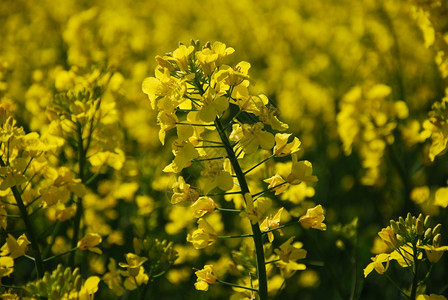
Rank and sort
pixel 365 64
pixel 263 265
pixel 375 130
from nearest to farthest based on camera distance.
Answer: pixel 263 265 < pixel 375 130 < pixel 365 64

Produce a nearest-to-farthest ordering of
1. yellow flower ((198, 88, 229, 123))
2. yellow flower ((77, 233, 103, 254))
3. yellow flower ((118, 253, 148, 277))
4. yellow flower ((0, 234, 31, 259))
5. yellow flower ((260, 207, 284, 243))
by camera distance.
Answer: yellow flower ((198, 88, 229, 123)), yellow flower ((260, 207, 284, 243)), yellow flower ((0, 234, 31, 259)), yellow flower ((118, 253, 148, 277)), yellow flower ((77, 233, 103, 254))

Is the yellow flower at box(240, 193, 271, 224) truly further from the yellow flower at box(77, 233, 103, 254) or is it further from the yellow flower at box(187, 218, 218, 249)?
the yellow flower at box(77, 233, 103, 254)

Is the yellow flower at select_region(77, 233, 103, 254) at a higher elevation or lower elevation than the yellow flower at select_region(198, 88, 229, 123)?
lower

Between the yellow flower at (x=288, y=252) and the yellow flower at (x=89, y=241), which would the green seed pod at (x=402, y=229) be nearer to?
the yellow flower at (x=288, y=252)

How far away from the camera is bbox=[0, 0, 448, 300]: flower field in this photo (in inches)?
73.5

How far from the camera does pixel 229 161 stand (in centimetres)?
197

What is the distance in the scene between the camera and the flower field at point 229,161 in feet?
6.12

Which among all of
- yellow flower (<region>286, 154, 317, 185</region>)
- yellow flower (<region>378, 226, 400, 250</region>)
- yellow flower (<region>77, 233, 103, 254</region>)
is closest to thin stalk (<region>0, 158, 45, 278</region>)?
yellow flower (<region>77, 233, 103, 254</region>)

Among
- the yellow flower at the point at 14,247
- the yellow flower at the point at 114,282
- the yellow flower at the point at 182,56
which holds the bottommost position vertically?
the yellow flower at the point at 114,282

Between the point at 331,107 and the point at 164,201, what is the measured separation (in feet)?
8.31

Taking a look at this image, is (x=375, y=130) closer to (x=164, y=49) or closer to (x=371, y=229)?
(x=371, y=229)

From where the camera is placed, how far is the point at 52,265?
10.6ft

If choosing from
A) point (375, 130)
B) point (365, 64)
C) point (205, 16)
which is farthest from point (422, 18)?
point (205, 16)

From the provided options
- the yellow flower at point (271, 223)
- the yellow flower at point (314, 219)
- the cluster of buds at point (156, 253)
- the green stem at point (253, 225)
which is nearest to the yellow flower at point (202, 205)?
the green stem at point (253, 225)
